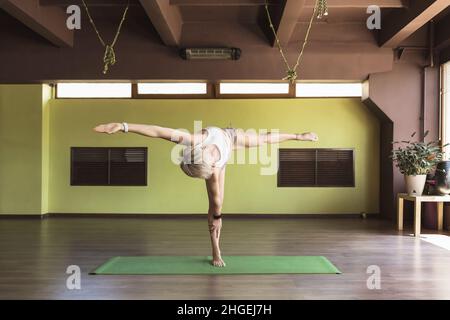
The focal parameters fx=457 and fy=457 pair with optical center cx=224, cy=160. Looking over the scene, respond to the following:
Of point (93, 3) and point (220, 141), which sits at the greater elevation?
point (93, 3)

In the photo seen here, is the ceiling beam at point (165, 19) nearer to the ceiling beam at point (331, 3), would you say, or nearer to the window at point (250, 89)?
the ceiling beam at point (331, 3)

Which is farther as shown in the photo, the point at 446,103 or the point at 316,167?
the point at 316,167

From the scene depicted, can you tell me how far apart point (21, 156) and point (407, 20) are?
6.57 metres

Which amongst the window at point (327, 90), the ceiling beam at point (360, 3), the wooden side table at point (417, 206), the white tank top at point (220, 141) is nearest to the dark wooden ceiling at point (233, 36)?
the ceiling beam at point (360, 3)

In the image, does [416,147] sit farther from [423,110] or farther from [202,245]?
[202,245]

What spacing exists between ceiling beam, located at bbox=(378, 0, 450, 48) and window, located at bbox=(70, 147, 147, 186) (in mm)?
4468

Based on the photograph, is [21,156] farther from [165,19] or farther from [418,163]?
[418,163]

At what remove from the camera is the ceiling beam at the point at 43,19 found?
511cm

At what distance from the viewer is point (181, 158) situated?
165 inches

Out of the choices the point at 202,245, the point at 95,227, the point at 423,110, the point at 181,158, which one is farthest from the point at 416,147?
the point at 95,227

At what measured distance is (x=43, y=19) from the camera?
18.8 feet

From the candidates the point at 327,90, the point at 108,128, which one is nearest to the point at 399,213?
the point at 327,90

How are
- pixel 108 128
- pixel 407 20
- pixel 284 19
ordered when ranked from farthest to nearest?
pixel 407 20 < pixel 284 19 < pixel 108 128

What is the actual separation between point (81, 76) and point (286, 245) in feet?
12.6
